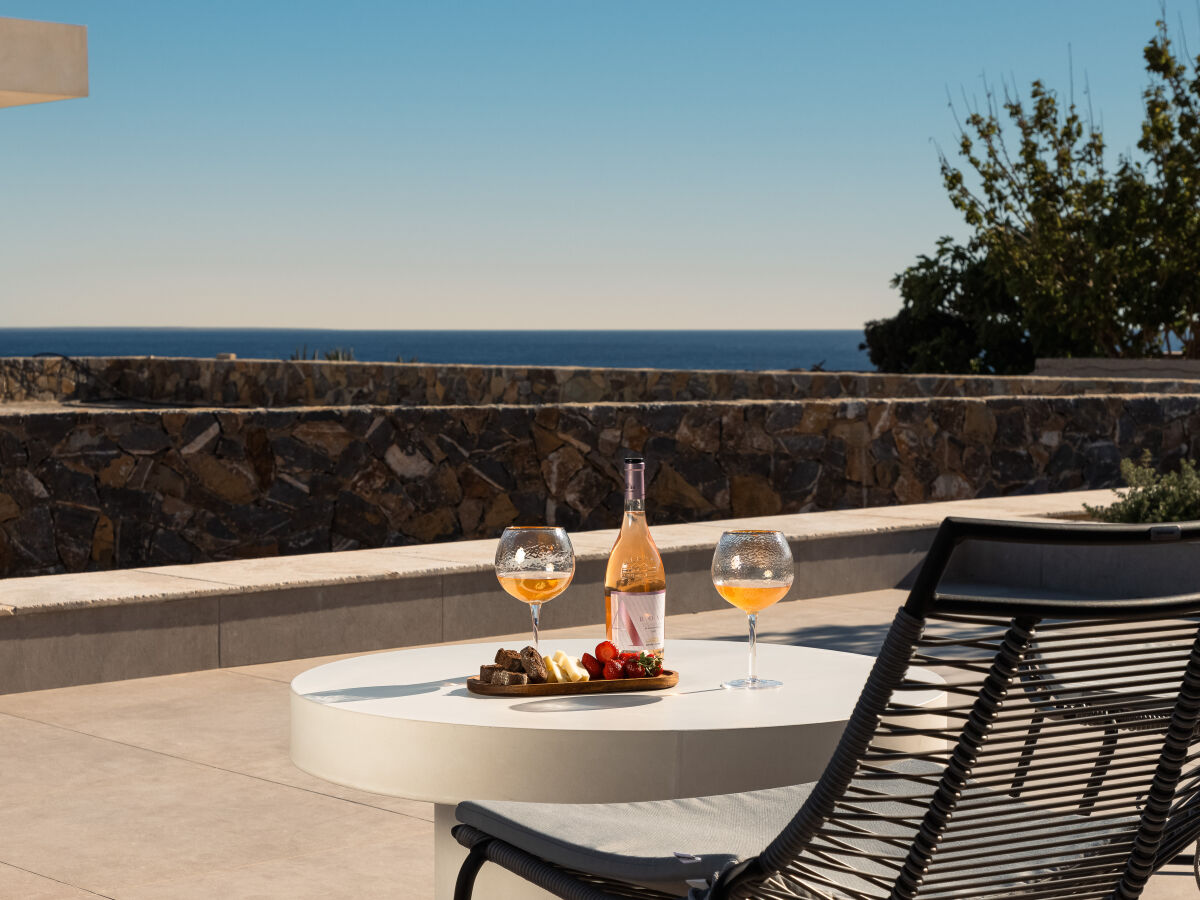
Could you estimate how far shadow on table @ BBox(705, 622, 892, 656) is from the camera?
650 cm

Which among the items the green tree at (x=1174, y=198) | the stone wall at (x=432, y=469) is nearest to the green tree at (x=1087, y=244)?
the green tree at (x=1174, y=198)

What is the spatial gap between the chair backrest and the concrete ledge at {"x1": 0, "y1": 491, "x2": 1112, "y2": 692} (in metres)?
4.18

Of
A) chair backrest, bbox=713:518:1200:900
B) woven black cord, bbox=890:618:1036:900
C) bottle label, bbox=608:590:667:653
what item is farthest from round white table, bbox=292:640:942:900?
woven black cord, bbox=890:618:1036:900

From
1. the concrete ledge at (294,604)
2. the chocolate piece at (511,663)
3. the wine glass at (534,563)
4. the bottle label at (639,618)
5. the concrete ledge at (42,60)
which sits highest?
the concrete ledge at (42,60)

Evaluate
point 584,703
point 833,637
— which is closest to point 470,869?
point 584,703

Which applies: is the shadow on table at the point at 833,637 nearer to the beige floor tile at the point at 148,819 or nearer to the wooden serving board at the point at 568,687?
the beige floor tile at the point at 148,819

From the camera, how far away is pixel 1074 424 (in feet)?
37.1

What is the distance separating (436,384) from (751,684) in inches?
585

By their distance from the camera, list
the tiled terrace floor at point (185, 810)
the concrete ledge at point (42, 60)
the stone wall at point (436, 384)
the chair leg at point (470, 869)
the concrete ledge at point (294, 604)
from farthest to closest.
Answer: the stone wall at point (436, 384), the concrete ledge at point (42, 60), the concrete ledge at point (294, 604), the tiled terrace floor at point (185, 810), the chair leg at point (470, 869)

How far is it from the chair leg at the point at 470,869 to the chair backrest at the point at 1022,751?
54cm

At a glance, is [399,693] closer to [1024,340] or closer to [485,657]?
[485,657]

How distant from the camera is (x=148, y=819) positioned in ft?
13.1

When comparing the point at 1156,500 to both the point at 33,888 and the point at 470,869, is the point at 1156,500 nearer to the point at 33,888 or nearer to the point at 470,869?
the point at 33,888

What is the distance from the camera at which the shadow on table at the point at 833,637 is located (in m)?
6.50
